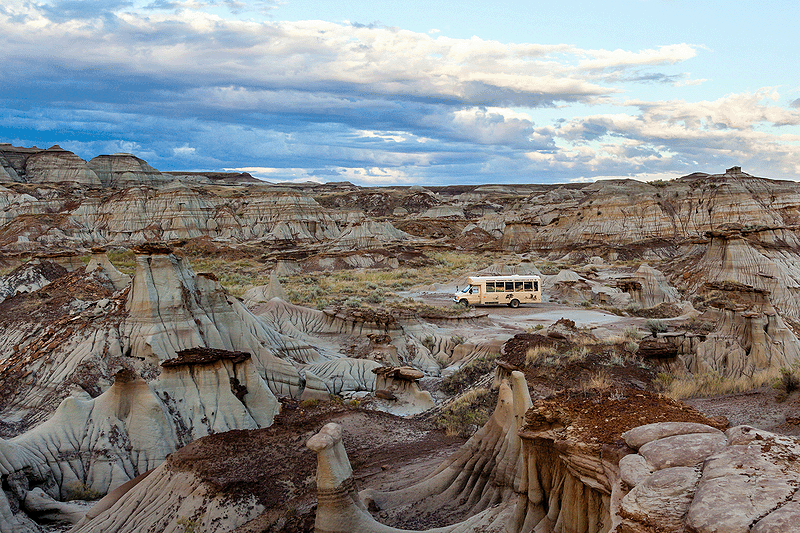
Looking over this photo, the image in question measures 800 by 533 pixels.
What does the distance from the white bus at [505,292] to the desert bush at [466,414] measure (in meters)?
19.5

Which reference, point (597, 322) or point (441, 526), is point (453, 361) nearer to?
point (597, 322)

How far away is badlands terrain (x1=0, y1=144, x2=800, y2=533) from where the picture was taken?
4422 mm

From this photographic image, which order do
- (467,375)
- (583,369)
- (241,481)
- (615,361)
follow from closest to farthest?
(241,481) < (583,369) < (615,361) < (467,375)

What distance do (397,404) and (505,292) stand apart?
18992 millimetres

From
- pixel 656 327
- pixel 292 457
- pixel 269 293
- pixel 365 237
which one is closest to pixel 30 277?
pixel 269 293

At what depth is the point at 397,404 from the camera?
584 inches

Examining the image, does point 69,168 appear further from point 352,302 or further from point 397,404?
point 397,404

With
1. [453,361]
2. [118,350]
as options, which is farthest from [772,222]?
[118,350]

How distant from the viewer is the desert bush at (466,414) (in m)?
11.0

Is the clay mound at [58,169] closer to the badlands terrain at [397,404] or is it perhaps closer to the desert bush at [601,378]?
the badlands terrain at [397,404]

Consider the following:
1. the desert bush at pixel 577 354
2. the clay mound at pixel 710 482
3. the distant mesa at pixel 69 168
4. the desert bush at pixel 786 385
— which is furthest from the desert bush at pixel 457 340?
the distant mesa at pixel 69 168

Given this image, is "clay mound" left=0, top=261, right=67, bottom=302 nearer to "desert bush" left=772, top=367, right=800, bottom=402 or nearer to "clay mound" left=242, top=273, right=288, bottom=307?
"clay mound" left=242, top=273, right=288, bottom=307

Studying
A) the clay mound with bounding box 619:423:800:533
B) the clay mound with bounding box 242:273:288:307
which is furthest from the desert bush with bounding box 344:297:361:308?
the clay mound with bounding box 619:423:800:533

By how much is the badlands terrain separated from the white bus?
939mm
